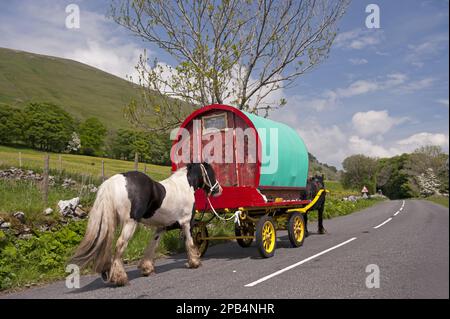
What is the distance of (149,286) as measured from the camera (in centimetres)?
600

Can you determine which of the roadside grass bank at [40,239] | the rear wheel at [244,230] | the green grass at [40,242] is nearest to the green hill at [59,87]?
the green grass at [40,242]

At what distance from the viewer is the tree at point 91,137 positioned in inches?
3327

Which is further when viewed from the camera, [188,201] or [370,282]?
[188,201]

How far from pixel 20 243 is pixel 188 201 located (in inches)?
144

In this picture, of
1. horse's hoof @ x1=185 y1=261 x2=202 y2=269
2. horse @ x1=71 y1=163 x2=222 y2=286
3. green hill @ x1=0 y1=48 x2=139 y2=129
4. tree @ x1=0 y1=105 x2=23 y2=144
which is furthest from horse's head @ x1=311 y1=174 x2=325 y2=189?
green hill @ x1=0 y1=48 x2=139 y2=129

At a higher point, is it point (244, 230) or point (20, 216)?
point (20, 216)

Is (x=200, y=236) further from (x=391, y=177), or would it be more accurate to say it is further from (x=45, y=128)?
(x=391, y=177)

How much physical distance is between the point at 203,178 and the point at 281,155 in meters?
2.66

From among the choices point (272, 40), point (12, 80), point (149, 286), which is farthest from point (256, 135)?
point (12, 80)

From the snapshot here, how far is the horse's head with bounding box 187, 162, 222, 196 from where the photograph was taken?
25.3 ft

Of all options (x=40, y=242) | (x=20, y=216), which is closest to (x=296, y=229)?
(x=40, y=242)

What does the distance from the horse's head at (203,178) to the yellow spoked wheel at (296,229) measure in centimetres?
271

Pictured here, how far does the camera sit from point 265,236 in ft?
28.1
